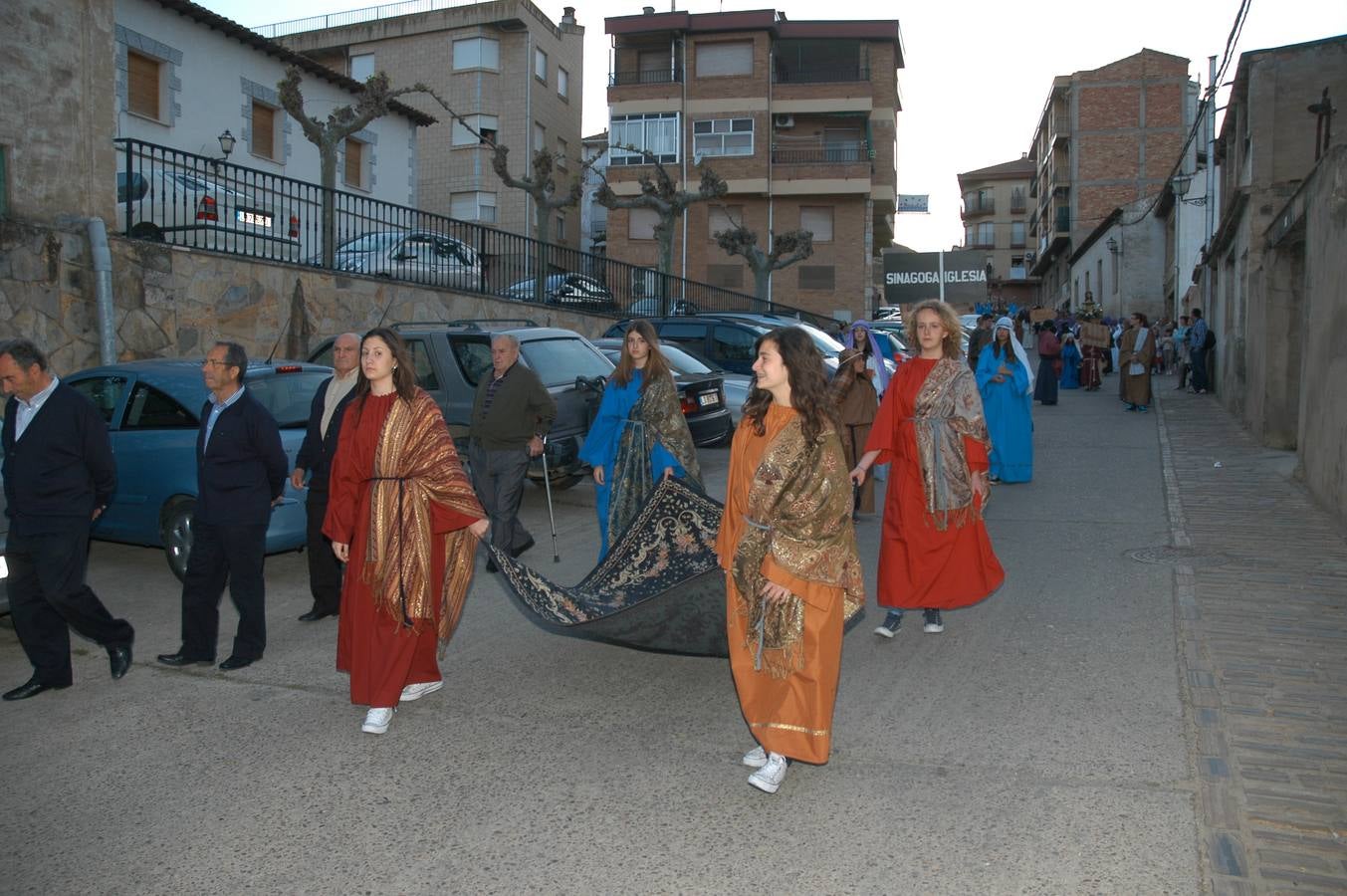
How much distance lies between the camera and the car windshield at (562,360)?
10.5m

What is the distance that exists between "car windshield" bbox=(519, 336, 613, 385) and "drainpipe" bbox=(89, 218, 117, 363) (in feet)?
16.4

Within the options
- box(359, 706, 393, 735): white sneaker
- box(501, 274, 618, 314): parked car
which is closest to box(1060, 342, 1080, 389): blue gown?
box(501, 274, 618, 314): parked car

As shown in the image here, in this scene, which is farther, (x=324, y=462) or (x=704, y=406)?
(x=704, y=406)

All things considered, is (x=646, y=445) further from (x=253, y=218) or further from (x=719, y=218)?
(x=719, y=218)

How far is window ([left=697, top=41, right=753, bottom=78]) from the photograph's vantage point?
4403 centimetres

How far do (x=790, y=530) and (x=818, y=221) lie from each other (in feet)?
136

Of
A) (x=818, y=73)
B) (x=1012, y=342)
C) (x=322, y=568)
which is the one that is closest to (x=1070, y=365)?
(x=1012, y=342)

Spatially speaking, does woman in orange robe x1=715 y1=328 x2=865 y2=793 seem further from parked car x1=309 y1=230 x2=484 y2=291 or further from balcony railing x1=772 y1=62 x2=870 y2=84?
balcony railing x1=772 y1=62 x2=870 y2=84

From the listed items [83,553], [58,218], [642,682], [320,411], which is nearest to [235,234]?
[58,218]

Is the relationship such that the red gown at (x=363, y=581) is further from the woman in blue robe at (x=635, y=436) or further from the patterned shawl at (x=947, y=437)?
the patterned shawl at (x=947, y=437)

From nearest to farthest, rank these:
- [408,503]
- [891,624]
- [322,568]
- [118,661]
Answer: [408,503] < [118,661] < [891,624] < [322,568]

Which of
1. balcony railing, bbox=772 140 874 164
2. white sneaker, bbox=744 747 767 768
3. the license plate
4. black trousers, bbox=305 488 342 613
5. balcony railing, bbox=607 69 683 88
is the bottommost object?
white sneaker, bbox=744 747 767 768

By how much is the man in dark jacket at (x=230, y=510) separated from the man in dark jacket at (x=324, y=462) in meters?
0.80

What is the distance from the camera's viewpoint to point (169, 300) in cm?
1316
